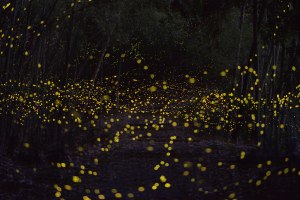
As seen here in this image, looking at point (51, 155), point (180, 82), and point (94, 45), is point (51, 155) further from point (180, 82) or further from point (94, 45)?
point (180, 82)

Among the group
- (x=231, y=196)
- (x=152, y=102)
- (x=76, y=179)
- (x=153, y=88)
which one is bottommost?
(x=76, y=179)

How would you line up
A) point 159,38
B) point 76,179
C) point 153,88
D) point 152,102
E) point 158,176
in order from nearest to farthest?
point 76,179 < point 158,176 < point 159,38 < point 153,88 < point 152,102

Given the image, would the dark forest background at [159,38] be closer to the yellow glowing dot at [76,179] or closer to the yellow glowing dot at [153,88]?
the yellow glowing dot at [76,179]

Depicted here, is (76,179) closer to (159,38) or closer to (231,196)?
(231,196)

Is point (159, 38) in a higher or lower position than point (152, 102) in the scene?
higher

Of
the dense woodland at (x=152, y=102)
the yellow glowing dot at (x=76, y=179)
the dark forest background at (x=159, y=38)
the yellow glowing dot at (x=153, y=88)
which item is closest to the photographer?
the dense woodland at (x=152, y=102)

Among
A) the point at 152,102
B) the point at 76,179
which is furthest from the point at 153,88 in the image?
the point at 76,179

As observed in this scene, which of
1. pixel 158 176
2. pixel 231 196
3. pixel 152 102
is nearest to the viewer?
pixel 231 196

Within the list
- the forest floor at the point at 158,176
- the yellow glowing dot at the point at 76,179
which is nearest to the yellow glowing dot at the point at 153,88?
the forest floor at the point at 158,176

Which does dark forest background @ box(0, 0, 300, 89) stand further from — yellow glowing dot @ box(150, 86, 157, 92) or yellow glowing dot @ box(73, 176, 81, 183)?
yellow glowing dot @ box(150, 86, 157, 92)
